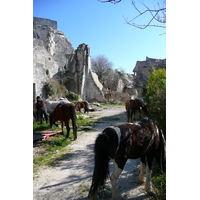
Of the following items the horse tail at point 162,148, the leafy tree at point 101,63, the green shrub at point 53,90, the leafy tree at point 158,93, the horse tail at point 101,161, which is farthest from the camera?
the green shrub at point 53,90

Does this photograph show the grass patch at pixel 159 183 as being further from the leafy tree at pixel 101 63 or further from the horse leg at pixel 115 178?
the leafy tree at pixel 101 63

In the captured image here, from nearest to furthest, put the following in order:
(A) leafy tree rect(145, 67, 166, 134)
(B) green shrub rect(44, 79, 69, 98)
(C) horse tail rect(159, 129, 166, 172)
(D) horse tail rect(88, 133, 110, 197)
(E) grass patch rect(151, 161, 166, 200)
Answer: (D) horse tail rect(88, 133, 110, 197), (E) grass patch rect(151, 161, 166, 200), (C) horse tail rect(159, 129, 166, 172), (A) leafy tree rect(145, 67, 166, 134), (B) green shrub rect(44, 79, 69, 98)

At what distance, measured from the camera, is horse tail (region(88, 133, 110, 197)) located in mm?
1243

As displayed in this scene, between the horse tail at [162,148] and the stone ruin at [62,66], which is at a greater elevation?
the stone ruin at [62,66]

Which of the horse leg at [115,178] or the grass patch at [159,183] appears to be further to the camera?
the grass patch at [159,183]

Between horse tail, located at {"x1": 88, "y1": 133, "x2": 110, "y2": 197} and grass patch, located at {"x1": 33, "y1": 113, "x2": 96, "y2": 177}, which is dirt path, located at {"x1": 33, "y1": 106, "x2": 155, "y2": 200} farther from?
horse tail, located at {"x1": 88, "y1": 133, "x2": 110, "y2": 197}

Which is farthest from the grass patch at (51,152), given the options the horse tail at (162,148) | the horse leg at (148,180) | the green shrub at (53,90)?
the green shrub at (53,90)

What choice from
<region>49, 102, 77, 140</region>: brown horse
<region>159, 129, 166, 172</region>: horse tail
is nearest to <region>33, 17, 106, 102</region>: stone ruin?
<region>49, 102, 77, 140</region>: brown horse

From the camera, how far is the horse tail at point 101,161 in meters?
1.24
